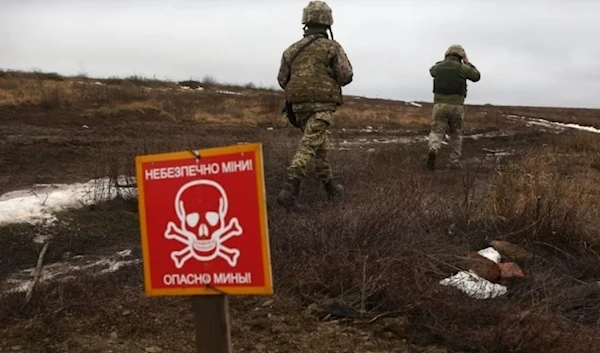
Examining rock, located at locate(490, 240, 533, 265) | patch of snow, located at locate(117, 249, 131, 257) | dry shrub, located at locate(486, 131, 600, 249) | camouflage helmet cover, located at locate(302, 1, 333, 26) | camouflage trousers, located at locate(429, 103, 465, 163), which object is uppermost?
camouflage helmet cover, located at locate(302, 1, 333, 26)

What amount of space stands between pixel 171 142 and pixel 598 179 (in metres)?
4.81

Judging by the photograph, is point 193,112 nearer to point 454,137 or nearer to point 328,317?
point 454,137

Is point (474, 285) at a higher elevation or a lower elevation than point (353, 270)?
lower

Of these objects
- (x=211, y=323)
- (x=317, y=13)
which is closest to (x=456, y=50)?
(x=317, y=13)

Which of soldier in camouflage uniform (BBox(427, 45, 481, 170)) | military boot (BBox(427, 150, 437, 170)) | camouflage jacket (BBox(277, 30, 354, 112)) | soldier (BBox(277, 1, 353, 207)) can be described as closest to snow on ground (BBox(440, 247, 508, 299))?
soldier (BBox(277, 1, 353, 207))

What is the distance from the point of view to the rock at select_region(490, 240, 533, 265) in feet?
15.8

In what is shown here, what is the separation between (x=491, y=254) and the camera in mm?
4801

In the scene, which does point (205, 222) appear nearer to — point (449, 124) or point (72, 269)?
point (72, 269)

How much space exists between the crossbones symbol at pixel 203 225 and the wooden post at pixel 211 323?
152mm

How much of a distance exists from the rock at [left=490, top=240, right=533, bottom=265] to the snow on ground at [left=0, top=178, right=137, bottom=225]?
373 cm

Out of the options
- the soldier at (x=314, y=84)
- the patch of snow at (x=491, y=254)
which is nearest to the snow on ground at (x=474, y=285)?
the patch of snow at (x=491, y=254)

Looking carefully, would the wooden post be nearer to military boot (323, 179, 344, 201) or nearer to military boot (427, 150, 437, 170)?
military boot (323, 179, 344, 201)

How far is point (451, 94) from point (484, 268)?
18.4 feet

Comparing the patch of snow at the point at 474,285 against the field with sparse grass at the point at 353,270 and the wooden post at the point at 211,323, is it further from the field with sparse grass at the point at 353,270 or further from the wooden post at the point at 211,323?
the wooden post at the point at 211,323
